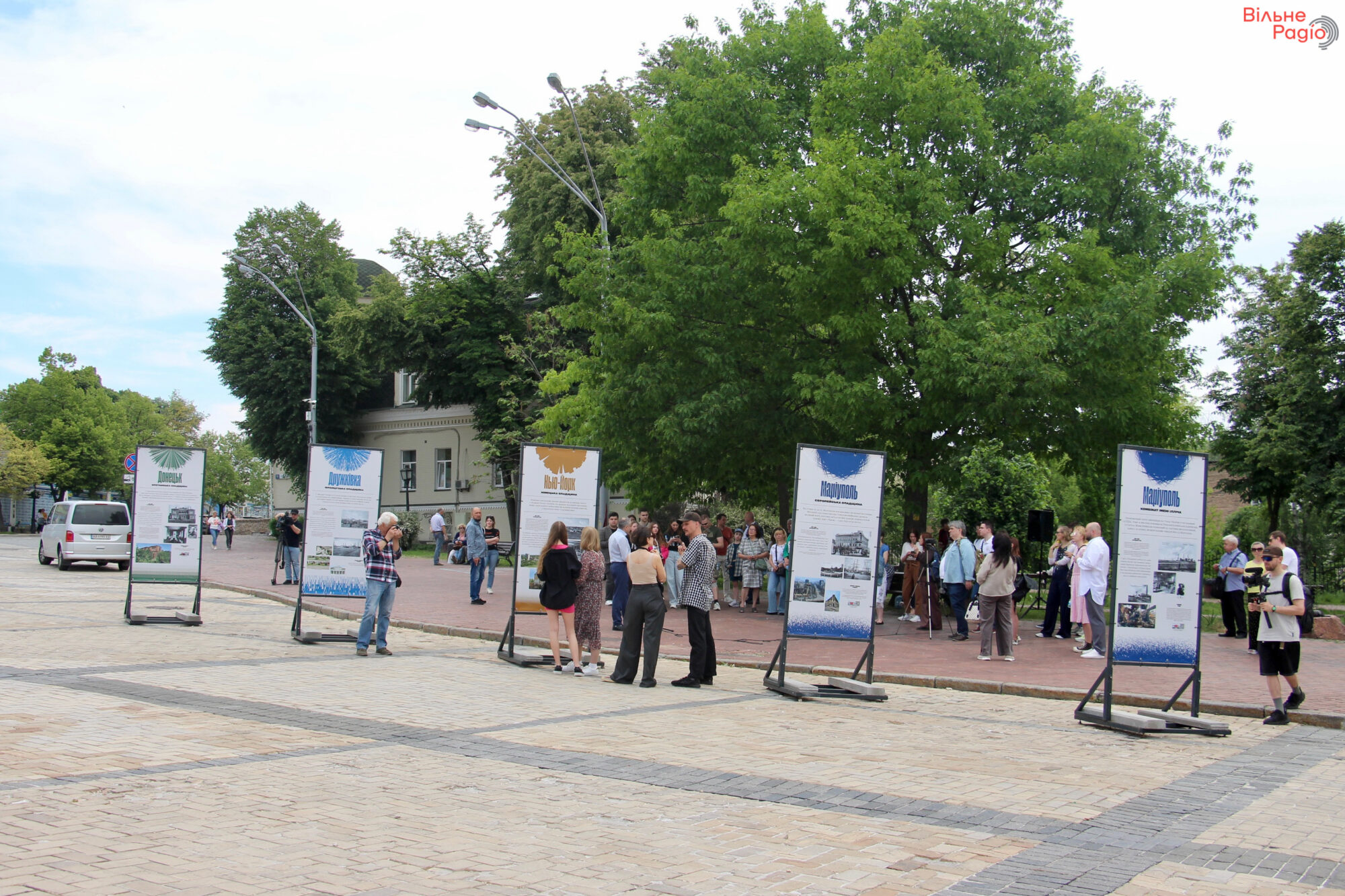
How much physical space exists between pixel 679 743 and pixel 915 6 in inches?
772

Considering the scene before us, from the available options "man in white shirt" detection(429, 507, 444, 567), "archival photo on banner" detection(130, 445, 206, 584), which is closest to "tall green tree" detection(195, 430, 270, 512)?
"man in white shirt" detection(429, 507, 444, 567)

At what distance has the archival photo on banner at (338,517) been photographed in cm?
1556

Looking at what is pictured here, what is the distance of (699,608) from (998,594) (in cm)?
474

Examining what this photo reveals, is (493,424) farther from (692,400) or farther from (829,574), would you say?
(829,574)

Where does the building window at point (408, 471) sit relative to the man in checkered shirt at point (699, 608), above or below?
above

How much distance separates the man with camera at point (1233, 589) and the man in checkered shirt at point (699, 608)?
949 centimetres

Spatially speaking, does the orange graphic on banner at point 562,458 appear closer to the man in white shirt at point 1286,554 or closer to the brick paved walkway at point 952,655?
the brick paved walkway at point 952,655

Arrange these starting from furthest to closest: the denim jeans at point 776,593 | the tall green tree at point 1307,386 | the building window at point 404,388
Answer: the building window at point 404,388, the tall green tree at point 1307,386, the denim jeans at point 776,593

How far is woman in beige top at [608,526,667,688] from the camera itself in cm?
1267

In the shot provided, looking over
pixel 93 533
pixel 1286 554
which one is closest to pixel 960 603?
pixel 1286 554

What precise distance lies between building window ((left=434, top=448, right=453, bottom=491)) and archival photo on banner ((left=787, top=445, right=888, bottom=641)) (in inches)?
1801

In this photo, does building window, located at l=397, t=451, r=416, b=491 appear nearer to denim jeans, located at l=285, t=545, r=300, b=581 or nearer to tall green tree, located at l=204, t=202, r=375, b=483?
tall green tree, located at l=204, t=202, r=375, b=483

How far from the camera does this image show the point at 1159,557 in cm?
1081

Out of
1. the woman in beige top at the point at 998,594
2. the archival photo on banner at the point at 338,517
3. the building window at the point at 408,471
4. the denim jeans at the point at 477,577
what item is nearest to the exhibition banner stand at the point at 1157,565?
the woman in beige top at the point at 998,594
